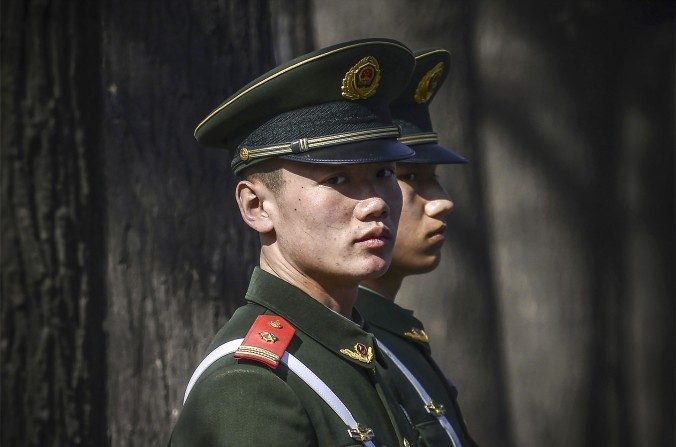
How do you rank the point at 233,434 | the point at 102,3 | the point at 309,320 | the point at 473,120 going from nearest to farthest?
the point at 233,434 < the point at 309,320 < the point at 102,3 < the point at 473,120

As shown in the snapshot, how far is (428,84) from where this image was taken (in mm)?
4004

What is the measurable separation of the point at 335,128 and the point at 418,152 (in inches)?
37.6

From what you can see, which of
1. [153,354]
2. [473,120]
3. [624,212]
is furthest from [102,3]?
[624,212]

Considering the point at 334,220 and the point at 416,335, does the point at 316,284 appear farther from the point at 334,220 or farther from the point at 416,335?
the point at 416,335

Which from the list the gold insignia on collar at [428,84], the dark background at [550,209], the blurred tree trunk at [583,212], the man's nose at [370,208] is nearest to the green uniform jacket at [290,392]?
the man's nose at [370,208]

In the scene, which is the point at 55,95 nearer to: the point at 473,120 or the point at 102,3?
the point at 102,3

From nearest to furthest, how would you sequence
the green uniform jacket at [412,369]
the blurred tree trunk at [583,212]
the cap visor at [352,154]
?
the cap visor at [352,154], the green uniform jacket at [412,369], the blurred tree trunk at [583,212]

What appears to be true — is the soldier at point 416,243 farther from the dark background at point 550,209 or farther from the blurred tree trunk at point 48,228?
the dark background at point 550,209

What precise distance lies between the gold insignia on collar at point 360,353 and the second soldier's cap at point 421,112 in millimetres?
934

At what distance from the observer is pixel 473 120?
6219 mm

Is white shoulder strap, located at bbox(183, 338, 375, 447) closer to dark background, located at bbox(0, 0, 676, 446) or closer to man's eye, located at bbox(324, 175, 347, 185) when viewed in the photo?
man's eye, located at bbox(324, 175, 347, 185)

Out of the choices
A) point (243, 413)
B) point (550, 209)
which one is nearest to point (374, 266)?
point (243, 413)

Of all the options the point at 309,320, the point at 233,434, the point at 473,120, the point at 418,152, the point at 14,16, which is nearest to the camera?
the point at 233,434

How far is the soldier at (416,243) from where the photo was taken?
11.9 feet
